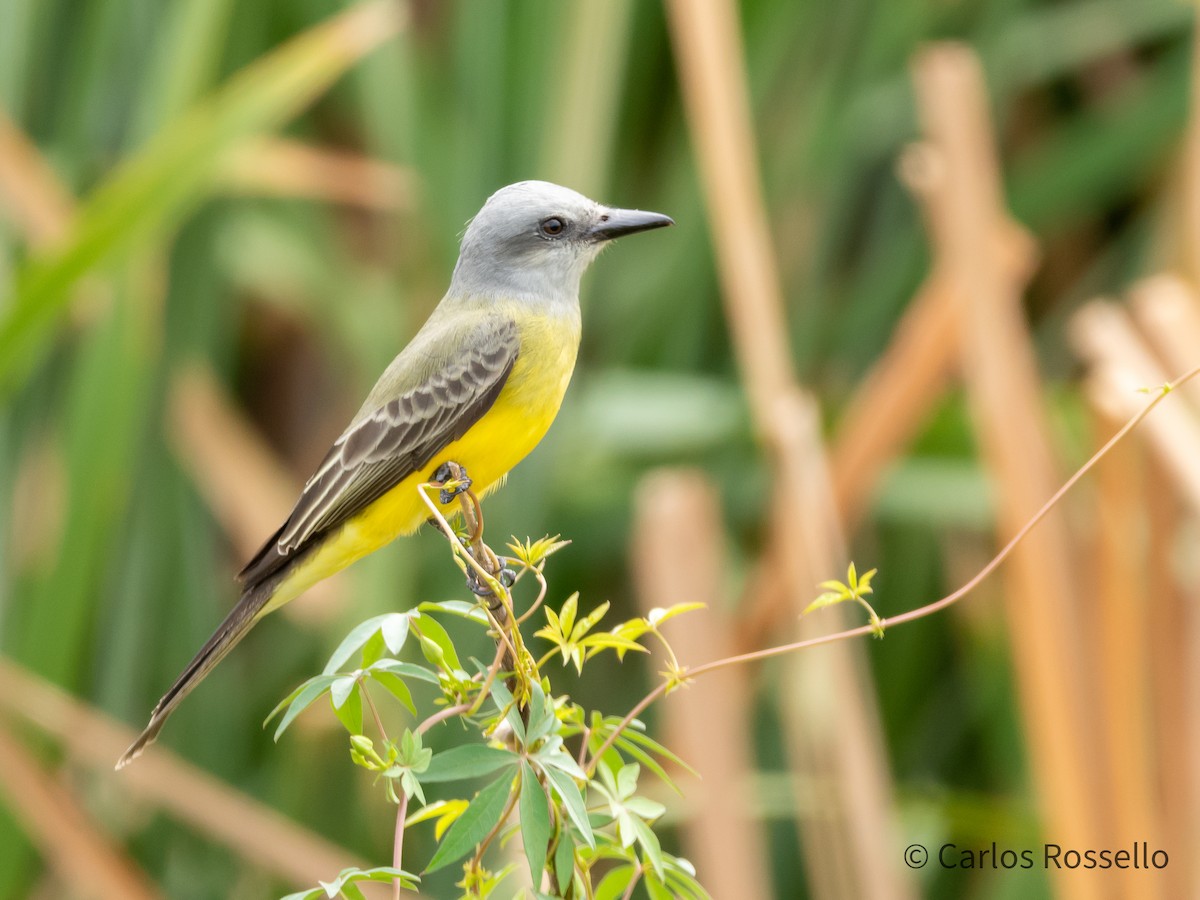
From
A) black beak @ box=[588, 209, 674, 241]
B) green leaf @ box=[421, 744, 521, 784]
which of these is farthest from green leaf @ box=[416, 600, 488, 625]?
black beak @ box=[588, 209, 674, 241]

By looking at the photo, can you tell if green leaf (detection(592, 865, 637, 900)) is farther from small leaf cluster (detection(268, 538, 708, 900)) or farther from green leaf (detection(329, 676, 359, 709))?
green leaf (detection(329, 676, 359, 709))

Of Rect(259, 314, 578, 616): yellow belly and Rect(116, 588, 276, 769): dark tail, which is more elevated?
Rect(259, 314, 578, 616): yellow belly

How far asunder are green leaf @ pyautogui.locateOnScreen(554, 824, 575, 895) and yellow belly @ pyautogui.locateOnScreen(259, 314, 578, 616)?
1.03m

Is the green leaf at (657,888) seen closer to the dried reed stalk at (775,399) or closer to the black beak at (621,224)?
the black beak at (621,224)

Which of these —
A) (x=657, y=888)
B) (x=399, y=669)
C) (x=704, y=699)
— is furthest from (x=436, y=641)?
(x=704, y=699)

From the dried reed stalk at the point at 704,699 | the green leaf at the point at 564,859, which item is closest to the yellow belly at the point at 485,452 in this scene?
the dried reed stalk at the point at 704,699

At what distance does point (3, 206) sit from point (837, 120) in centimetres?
183

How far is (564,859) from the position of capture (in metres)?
1.25

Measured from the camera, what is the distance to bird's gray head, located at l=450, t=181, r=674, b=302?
241 centimetres

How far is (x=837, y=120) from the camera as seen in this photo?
139 inches

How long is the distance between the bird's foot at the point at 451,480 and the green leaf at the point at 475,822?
55 cm

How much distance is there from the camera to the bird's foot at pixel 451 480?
187cm

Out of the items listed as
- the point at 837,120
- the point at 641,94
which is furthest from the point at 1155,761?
the point at 641,94

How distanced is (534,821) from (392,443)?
3.75 ft
